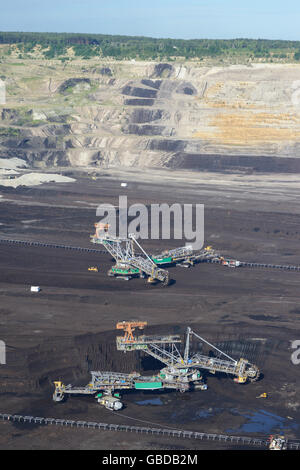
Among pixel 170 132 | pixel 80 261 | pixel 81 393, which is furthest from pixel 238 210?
pixel 81 393

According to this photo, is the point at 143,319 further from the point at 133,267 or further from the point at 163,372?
the point at 133,267

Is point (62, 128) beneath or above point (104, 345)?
above

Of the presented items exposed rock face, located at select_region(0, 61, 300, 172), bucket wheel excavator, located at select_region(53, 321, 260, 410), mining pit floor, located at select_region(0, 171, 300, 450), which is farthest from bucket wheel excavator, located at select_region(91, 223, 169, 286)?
exposed rock face, located at select_region(0, 61, 300, 172)

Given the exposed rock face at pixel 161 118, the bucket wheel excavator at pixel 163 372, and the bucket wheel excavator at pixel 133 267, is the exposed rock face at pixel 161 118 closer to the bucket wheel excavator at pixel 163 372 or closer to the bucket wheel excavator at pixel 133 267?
the bucket wheel excavator at pixel 133 267

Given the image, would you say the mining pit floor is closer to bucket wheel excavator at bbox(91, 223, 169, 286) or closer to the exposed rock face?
bucket wheel excavator at bbox(91, 223, 169, 286)

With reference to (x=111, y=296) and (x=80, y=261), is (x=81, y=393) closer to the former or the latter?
(x=111, y=296)

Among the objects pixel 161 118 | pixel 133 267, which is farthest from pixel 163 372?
pixel 161 118
